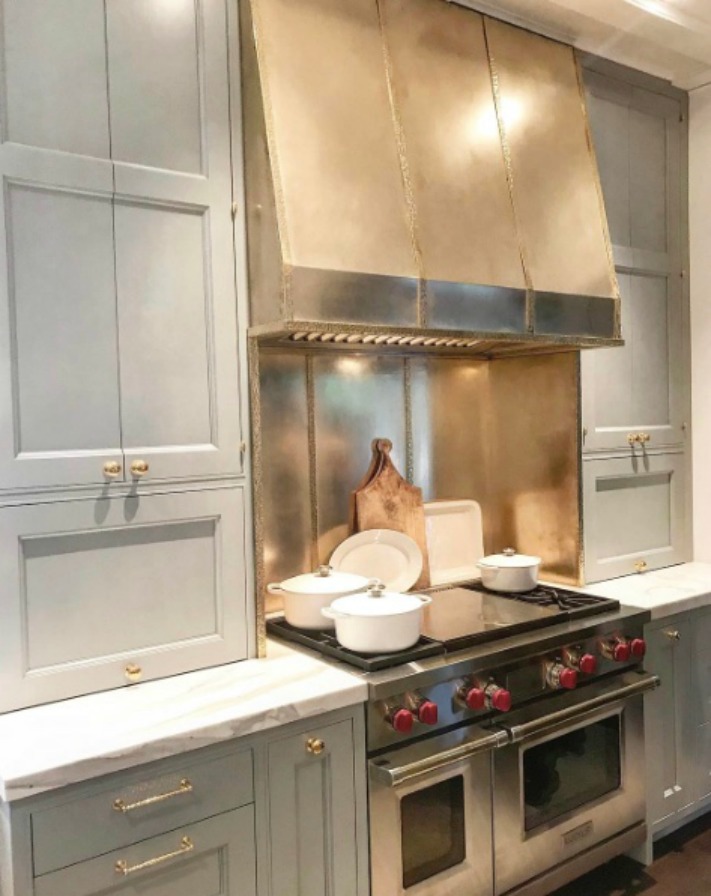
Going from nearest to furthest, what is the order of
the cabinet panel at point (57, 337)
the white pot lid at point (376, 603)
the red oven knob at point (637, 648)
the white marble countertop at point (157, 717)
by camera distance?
the white marble countertop at point (157, 717), the cabinet panel at point (57, 337), the white pot lid at point (376, 603), the red oven knob at point (637, 648)

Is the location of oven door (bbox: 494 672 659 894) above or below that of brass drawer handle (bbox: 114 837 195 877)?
below

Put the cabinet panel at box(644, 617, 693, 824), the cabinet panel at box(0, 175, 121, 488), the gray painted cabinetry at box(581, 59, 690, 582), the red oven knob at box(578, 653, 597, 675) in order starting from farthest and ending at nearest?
the gray painted cabinetry at box(581, 59, 690, 582), the cabinet panel at box(644, 617, 693, 824), the red oven knob at box(578, 653, 597, 675), the cabinet panel at box(0, 175, 121, 488)

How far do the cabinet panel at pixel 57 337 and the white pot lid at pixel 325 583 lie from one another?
69 cm

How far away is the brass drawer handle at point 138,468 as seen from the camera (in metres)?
1.79

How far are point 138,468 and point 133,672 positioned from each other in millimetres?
477

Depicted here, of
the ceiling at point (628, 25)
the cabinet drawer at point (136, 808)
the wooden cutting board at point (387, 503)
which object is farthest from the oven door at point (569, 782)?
the ceiling at point (628, 25)

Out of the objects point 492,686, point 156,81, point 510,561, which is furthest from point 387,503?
point 156,81

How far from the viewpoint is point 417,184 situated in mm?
2178

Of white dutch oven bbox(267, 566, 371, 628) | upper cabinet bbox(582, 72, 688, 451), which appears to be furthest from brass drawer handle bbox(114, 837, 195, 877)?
upper cabinet bbox(582, 72, 688, 451)

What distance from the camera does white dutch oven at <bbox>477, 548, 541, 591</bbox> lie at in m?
2.59

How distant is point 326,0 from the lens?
2.06 meters

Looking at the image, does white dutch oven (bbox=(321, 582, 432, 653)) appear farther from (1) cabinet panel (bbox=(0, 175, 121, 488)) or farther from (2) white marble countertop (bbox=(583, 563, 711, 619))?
(2) white marble countertop (bbox=(583, 563, 711, 619))

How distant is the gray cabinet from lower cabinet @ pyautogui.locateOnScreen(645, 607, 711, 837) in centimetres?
120

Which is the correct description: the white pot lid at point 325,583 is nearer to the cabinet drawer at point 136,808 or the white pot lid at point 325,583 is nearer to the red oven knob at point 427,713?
the red oven knob at point 427,713
